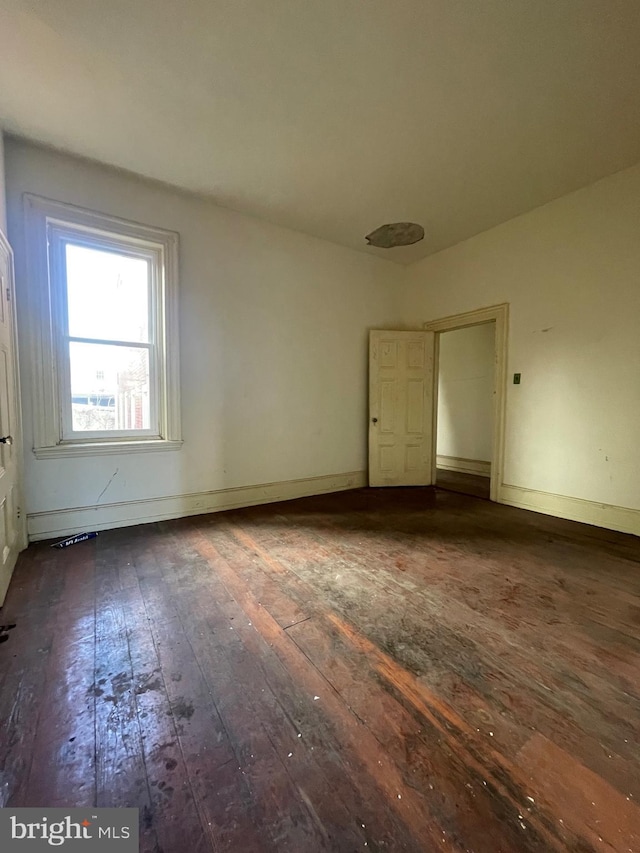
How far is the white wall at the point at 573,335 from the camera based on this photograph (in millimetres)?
3229

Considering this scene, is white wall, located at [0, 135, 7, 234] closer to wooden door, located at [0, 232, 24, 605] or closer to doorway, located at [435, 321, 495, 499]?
wooden door, located at [0, 232, 24, 605]

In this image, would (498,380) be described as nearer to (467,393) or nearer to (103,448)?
(467,393)

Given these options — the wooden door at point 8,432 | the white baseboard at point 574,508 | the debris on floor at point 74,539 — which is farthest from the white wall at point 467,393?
the wooden door at point 8,432

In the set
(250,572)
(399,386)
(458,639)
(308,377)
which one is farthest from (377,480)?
(458,639)

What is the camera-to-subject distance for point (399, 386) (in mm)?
4926

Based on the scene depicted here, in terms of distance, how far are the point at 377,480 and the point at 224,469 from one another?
2103 millimetres

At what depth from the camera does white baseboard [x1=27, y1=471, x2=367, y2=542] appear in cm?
303

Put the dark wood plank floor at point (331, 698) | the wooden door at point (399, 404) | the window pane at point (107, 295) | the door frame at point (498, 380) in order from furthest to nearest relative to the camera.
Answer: the wooden door at point (399, 404) → the door frame at point (498, 380) → the window pane at point (107, 295) → the dark wood plank floor at point (331, 698)

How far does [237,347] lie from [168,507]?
1768mm

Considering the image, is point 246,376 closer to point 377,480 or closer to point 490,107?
point 377,480

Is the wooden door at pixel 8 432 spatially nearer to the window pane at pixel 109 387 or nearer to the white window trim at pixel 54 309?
the white window trim at pixel 54 309

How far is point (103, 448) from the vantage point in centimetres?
320

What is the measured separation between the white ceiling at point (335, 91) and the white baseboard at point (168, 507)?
2.93m

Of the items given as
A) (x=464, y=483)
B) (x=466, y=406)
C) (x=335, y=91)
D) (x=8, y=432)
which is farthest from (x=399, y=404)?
(x=8, y=432)
